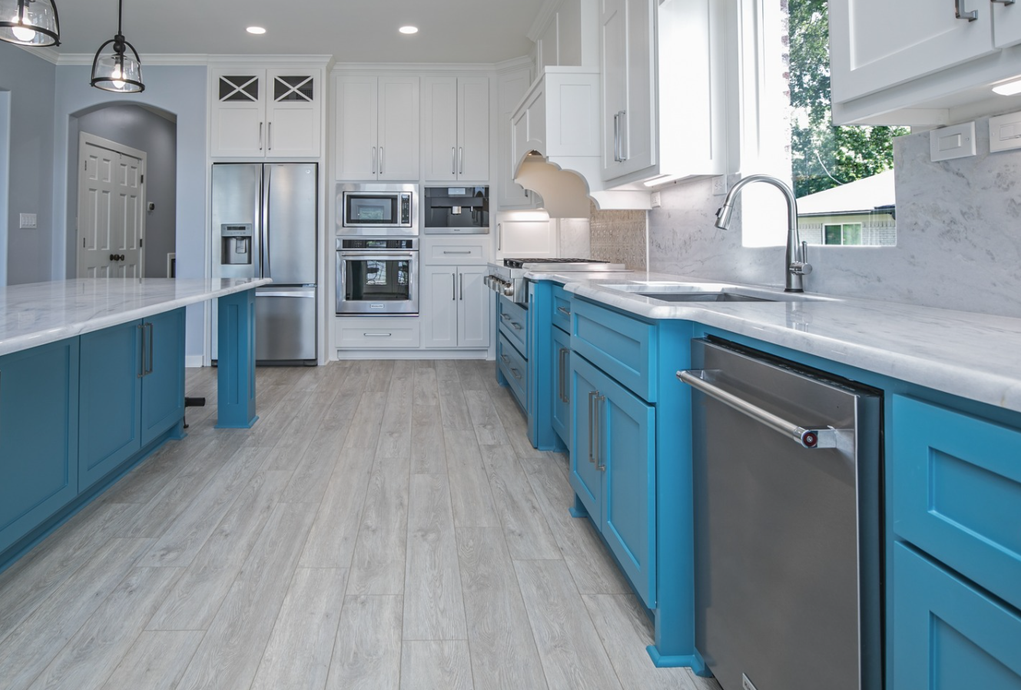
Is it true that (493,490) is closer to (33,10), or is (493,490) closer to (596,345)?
(596,345)

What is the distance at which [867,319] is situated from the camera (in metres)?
1.34

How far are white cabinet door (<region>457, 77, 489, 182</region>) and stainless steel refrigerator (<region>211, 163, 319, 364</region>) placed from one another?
4.17 ft

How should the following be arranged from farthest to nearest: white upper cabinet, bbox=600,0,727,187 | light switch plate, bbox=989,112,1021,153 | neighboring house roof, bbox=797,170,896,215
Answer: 1. white upper cabinet, bbox=600,0,727,187
2. neighboring house roof, bbox=797,170,896,215
3. light switch plate, bbox=989,112,1021,153

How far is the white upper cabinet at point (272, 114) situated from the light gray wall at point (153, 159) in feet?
5.14

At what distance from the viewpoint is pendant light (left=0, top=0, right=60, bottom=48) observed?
90.1 inches

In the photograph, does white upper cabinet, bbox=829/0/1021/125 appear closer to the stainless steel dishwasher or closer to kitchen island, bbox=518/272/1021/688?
kitchen island, bbox=518/272/1021/688

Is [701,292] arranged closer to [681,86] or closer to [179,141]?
[681,86]

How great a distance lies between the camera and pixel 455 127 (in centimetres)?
636

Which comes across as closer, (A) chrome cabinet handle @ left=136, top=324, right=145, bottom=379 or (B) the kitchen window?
(B) the kitchen window

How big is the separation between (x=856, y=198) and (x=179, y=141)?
560 centimetres

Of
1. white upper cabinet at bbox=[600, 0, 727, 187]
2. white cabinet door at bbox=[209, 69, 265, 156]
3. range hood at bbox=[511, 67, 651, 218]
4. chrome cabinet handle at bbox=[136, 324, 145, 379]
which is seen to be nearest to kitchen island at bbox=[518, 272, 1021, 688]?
white upper cabinet at bbox=[600, 0, 727, 187]

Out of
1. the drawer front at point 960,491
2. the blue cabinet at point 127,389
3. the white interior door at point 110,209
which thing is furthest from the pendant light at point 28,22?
the white interior door at point 110,209

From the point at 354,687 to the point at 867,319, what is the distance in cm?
128

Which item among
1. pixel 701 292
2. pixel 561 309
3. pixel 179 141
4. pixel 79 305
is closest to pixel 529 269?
pixel 561 309
